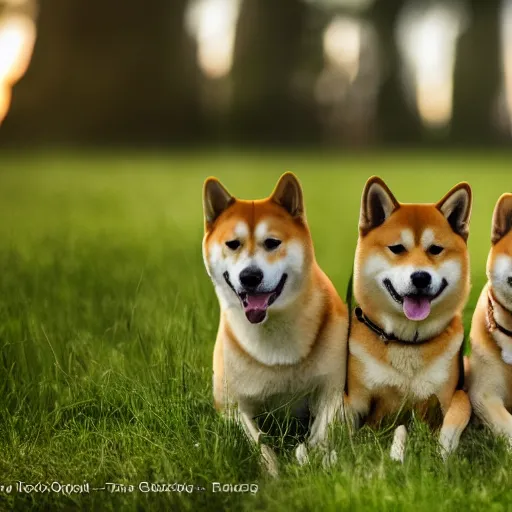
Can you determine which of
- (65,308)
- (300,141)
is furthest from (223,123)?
(65,308)

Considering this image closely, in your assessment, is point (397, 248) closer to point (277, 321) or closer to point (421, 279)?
A: point (421, 279)

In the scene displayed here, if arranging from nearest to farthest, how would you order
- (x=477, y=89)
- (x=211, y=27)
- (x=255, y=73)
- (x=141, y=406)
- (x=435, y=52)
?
(x=141, y=406) < (x=211, y=27) < (x=435, y=52) < (x=255, y=73) < (x=477, y=89)

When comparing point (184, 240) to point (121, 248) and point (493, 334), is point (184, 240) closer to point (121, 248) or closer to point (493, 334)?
point (121, 248)

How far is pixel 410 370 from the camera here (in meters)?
2.64

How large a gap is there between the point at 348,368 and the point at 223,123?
35.1 feet

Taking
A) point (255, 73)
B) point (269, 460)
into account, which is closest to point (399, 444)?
point (269, 460)

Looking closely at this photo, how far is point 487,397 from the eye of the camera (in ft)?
8.75

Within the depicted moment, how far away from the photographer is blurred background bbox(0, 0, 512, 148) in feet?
26.3

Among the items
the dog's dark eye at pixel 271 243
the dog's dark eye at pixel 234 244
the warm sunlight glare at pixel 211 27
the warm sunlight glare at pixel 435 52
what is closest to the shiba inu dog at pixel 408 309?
the dog's dark eye at pixel 271 243

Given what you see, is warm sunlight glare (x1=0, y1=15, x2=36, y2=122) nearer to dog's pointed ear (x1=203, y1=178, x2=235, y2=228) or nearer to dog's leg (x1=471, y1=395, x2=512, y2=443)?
dog's pointed ear (x1=203, y1=178, x2=235, y2=228)

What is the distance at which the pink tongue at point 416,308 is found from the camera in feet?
8.27

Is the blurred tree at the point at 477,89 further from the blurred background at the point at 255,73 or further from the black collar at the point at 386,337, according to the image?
the black collar at the point at 386,337

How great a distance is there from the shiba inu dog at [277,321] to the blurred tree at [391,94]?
12.4 m

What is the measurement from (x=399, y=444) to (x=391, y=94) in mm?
14120
